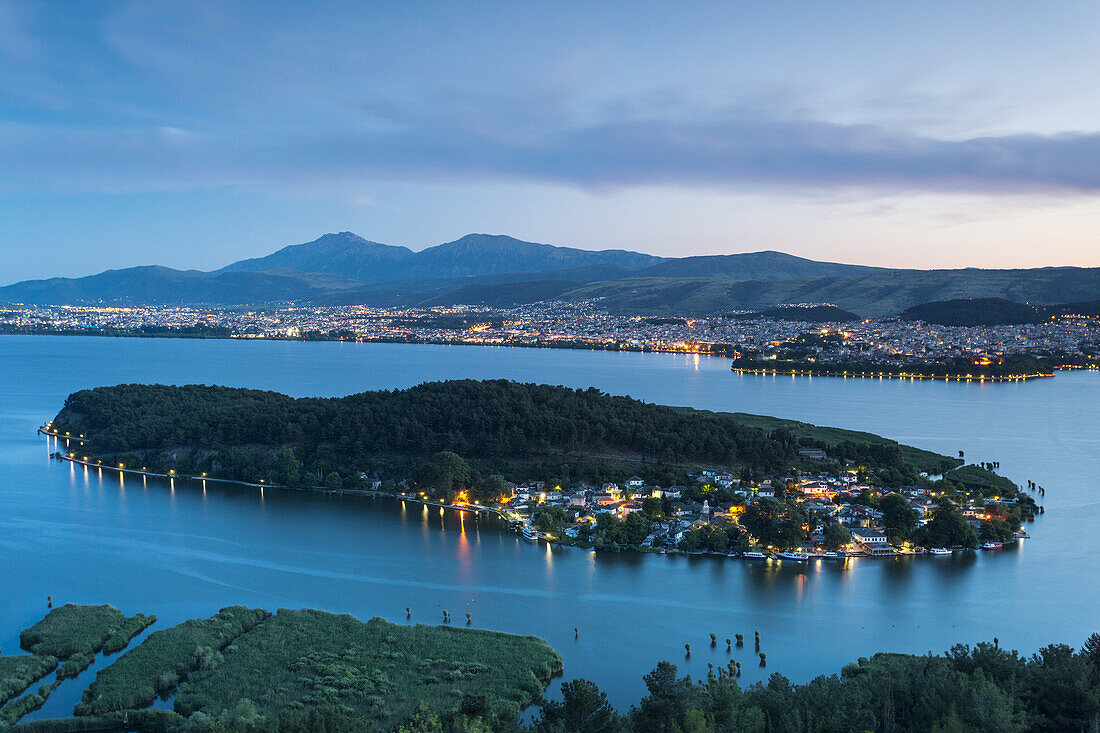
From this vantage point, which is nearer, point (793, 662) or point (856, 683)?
point (856, 683)

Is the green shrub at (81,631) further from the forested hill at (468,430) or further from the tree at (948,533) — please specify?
the tree at (948,533)

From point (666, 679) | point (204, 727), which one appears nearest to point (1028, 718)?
point (666, 679)

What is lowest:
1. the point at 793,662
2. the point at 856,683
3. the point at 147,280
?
the point at 793,662

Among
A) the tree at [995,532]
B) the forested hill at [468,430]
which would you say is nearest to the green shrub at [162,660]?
the forested hill at [468,430]

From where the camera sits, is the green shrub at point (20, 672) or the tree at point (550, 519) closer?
the green shrub at point (20, 672)

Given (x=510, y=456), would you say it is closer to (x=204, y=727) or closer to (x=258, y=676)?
(x=258, y=676)

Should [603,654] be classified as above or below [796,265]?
below

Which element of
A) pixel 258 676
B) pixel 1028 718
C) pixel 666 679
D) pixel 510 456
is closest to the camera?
pixel 1028 718
